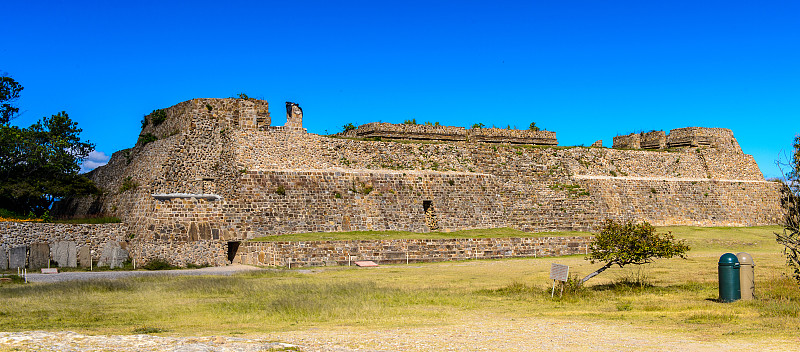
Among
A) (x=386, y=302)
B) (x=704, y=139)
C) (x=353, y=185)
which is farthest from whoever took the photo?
(x=704, y=139)

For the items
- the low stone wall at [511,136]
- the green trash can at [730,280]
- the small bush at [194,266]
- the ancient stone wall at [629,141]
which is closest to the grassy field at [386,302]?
the green trash can at [730,280]

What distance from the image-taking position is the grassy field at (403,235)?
1234 inches

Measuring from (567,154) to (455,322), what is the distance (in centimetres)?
3241

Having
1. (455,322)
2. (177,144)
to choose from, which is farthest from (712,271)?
(177,144)

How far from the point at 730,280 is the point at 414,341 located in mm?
8533

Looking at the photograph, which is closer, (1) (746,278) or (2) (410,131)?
(1) (746,278)

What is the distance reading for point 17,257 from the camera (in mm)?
28719

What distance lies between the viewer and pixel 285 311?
53.7 feet

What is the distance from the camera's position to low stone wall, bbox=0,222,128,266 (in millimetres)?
29484

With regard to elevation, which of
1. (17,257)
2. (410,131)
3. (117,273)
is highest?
(410,131)

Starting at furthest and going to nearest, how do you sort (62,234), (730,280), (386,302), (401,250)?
(401,250), (62,234), (386,302), (730,280)

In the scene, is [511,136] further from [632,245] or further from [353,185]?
[632,245]

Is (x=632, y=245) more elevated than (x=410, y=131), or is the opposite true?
(x=410, y=131)

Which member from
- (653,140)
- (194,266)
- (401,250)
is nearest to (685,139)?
(653,140)
